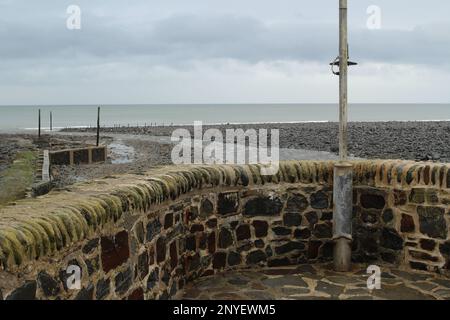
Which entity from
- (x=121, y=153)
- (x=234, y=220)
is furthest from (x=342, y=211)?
(x=121, y=153)

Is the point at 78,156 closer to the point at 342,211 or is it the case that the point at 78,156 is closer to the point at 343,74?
the point at 342,211

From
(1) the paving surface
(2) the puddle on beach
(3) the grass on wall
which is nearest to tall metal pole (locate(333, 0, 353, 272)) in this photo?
(1) the paving surface

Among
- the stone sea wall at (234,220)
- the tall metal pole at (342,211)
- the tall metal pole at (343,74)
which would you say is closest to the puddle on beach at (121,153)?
the stone sea wall at (234,220)

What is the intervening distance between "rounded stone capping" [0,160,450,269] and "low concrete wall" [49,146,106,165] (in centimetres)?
2396

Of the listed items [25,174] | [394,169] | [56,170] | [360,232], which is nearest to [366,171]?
[394,169]

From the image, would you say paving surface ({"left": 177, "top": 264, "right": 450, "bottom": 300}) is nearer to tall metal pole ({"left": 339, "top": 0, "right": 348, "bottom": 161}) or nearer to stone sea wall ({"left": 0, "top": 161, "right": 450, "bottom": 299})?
stone sea wall ({"left": 0, "top": 161, "right": 450, "bottom": 299})

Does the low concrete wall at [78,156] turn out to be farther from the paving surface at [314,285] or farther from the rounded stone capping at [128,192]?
the paving surface at [314,285]

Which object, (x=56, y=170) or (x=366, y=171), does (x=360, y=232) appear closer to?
(x=366, y=171)

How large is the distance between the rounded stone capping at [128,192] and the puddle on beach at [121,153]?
2537 centimetres

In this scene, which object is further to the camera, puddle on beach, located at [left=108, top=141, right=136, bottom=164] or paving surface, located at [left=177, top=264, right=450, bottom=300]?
puddle on beach, located at [left=108, top=141, right=136, bottom=164]

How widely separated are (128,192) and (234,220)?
2.15m

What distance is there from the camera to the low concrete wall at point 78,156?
1132 inches

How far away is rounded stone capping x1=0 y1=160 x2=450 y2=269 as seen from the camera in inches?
112
